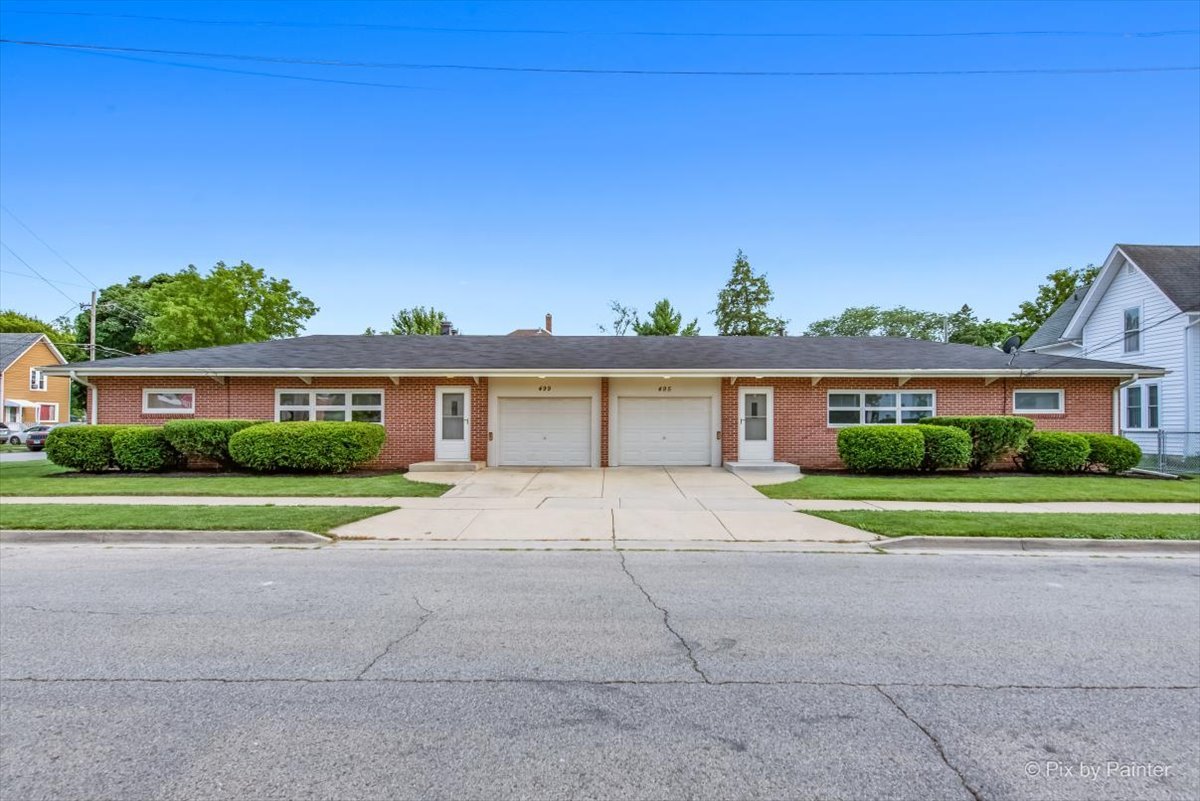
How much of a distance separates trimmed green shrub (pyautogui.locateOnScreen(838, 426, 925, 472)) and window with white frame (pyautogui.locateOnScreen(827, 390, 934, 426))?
7.09ft

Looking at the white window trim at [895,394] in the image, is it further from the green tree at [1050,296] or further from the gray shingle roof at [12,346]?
the gray shingle roof at [12,346]

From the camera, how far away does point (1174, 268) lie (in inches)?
871

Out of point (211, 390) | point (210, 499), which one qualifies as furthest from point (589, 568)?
point (211, 390)

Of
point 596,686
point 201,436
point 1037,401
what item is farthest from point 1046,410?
point 201,436

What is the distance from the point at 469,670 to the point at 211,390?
16.7m

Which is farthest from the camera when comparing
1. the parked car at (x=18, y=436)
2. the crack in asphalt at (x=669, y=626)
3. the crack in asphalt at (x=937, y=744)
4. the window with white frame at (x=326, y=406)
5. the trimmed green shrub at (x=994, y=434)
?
the parked car at (x=18, y=436)

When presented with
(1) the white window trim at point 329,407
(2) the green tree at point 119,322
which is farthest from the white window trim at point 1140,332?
(2) the green tree at point 119,322

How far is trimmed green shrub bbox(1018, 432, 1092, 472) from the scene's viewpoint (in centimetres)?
1545

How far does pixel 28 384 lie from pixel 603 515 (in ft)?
158

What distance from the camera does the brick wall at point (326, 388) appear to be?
1731 cm

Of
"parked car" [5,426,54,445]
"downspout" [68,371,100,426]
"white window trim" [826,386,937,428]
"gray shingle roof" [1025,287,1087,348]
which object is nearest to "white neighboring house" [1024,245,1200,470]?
"gray shingle roof" [1025,287,1087,348]

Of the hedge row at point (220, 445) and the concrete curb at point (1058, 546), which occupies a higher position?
the hedge row at point (220, 445)

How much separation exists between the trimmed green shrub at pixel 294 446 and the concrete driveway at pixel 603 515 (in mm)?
3171

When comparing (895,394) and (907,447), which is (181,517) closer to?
(907,447)
